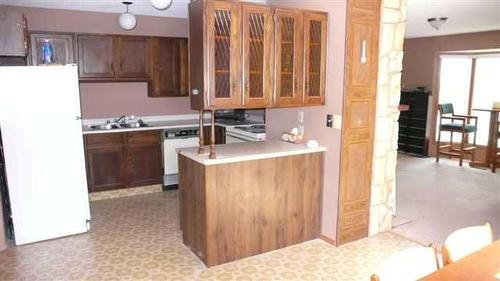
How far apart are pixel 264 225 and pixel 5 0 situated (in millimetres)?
3931

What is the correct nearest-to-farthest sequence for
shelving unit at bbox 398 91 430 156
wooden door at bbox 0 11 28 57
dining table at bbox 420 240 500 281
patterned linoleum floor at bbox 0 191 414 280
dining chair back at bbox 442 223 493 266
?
dining table at bbox 420 240 500 281
dining chair back at bbox 442 223 493 266
patterned linoleum floor at bbox 0 191 414 280
wooden door at bbox 0 11 28 57
shelving unit at bbox 398 91 430 156

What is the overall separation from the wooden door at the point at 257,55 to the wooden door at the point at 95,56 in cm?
270

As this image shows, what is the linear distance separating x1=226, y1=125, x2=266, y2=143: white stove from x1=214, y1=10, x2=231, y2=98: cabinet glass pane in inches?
65.6

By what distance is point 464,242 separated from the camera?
1.88 m

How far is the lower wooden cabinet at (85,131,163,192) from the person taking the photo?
5012mm

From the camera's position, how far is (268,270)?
3199 mm

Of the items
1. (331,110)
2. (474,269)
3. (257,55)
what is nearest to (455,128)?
(331,110)

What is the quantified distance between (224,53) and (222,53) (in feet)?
0.06

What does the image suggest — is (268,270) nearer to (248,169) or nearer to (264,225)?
(264,225)

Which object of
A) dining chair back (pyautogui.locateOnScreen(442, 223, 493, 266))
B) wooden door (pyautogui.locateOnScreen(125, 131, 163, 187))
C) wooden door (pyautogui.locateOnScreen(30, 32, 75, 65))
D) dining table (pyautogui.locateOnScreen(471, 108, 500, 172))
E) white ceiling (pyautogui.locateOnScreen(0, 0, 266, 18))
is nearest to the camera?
dining chair back (pyautogui.locateOnScreen(442, 223, 493, 266))

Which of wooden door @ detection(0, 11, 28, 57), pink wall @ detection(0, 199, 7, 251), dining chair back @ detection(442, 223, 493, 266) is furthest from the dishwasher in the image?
dining chair back @ detection(442, 223, 493, 266)

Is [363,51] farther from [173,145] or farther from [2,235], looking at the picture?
[2,235]

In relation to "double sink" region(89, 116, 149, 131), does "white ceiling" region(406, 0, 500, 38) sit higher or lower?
higher

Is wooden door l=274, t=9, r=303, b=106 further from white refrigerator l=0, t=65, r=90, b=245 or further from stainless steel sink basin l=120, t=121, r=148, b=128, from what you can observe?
stainless steel sink basin l=120, t=121, r=148, b=128
